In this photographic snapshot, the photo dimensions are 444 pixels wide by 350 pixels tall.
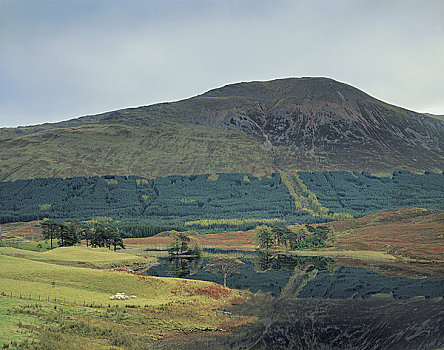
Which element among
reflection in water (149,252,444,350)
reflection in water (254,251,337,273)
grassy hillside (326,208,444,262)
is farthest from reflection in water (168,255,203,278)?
grassy hillside (326,208,444,262)

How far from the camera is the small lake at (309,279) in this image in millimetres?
69000

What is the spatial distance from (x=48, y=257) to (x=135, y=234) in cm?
10453

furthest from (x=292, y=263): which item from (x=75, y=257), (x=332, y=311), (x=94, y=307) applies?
(x=94, y=307)

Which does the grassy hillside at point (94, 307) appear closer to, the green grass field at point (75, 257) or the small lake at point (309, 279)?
the small lake at point (309, 279)

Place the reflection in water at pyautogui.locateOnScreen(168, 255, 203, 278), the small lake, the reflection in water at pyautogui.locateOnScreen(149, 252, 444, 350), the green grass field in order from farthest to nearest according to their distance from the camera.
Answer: the reflection in water at pyautogui.locateOnScreen(168, 255, 203, 278) < the green grass field < the small lake < the reflection in water at pyautogui.locateOnScreen(149, 252, 444, 350)

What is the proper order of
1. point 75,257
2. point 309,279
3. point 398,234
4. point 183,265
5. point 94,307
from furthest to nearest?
point 398,234, point 183,265, point 75,257, point 309,279, point 94,307

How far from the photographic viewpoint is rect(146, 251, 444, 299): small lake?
69.0m

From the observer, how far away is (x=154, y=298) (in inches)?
2215

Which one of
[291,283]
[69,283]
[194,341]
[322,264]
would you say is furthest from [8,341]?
[322,264]

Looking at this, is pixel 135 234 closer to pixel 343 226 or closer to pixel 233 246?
pixel 233 246

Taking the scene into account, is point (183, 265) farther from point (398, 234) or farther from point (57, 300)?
point (398, 234)

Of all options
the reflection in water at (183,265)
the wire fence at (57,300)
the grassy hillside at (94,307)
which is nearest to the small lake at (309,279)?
the reflection in water at (183,265)

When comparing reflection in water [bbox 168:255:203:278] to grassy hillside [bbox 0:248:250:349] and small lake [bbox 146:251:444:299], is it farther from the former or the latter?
grassy hillside [bbox 0:248:250:349]

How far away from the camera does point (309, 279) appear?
8288 centimetres
